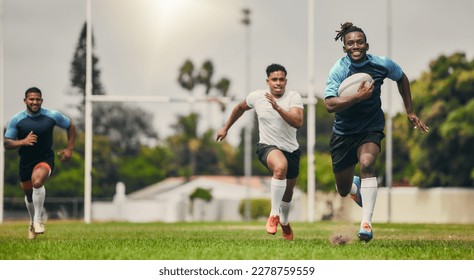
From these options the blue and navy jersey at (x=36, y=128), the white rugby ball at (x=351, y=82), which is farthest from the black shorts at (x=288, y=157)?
the blue and navy jersey at (x=36, y=128)

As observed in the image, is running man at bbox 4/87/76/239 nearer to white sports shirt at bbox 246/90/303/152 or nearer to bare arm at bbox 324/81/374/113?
white sports shirt at bbox 246/90/303/152

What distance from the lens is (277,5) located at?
54.6 m

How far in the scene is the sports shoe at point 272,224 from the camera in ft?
31.9

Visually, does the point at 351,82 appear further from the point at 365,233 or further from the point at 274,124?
the point at 365,233

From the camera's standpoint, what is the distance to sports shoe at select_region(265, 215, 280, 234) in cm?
973

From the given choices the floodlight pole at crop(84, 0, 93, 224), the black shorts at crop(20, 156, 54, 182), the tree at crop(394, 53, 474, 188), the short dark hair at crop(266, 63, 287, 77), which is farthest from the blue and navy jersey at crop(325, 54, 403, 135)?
the tree at crop(394, 53, 474, 188)

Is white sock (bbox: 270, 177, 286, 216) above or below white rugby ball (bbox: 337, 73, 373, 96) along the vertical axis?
below

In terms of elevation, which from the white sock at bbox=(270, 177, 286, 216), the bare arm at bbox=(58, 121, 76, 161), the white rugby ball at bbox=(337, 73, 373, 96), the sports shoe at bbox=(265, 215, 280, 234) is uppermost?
the white rugby ball at bbox=(337, 73, 373, 96)

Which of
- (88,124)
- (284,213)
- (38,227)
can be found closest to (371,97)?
(284,213)

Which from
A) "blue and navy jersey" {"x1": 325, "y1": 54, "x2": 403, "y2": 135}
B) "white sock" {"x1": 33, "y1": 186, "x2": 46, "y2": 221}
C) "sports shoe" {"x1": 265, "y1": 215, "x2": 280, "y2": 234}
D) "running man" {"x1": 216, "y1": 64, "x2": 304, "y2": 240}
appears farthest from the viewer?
"white sock" {"x1": 33, "y1": 186, "x2": 46, "y2": 221}

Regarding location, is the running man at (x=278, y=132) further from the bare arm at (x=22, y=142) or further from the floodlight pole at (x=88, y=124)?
the floodlight pole at (x=88, y=124)

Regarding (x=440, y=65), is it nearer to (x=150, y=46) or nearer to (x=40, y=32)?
(x=40, y=32)
